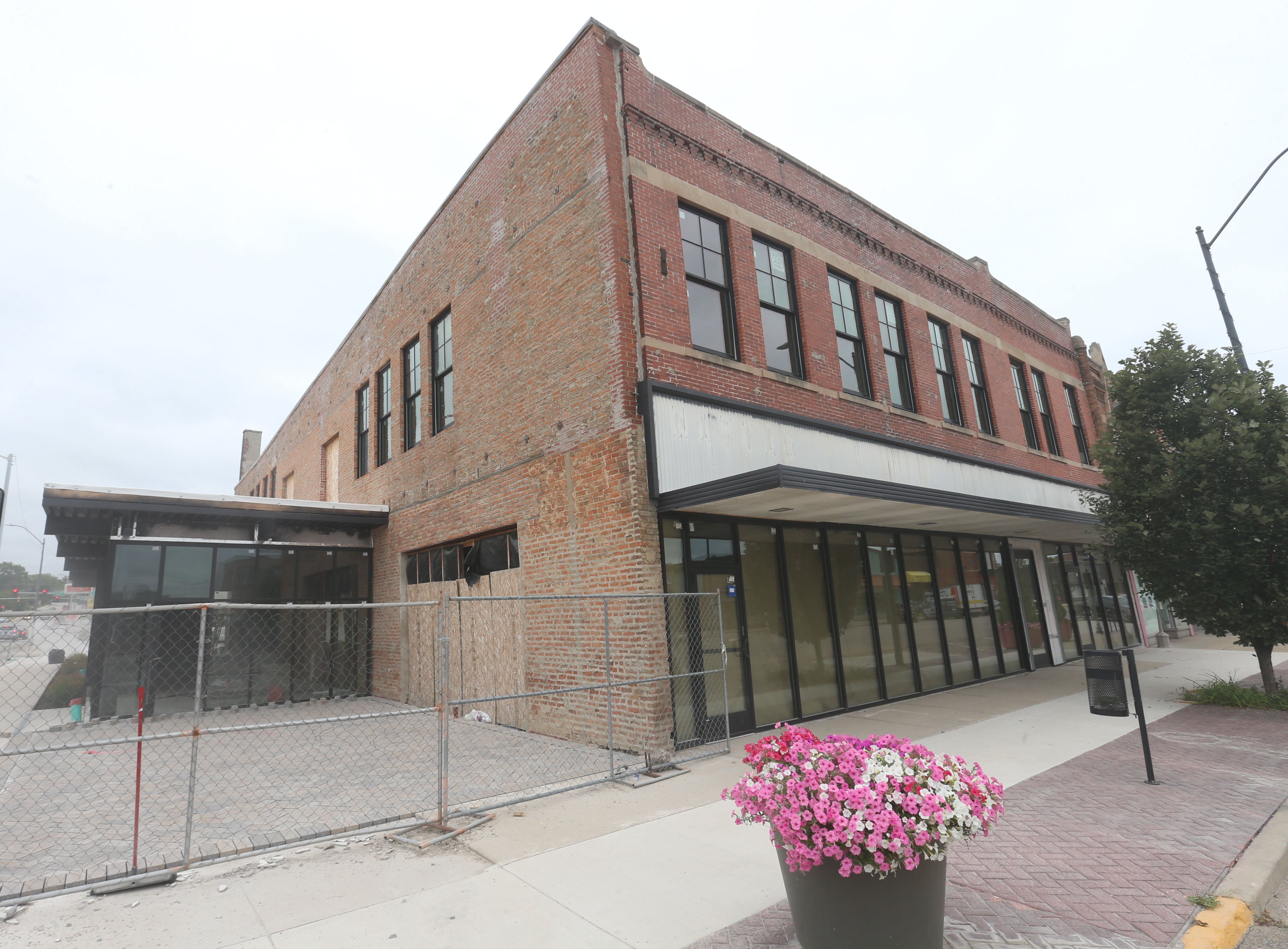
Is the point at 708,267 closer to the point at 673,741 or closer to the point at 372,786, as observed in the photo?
the point at 673,741

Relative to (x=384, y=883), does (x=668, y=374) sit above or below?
above

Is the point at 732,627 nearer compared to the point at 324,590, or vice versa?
the point at 732,627

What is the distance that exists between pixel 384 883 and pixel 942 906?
3485mm

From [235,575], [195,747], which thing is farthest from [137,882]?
[235,575]

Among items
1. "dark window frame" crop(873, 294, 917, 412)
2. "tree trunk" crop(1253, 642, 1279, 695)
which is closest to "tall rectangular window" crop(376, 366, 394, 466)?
"dark window frame" crop(873, 294, 917, 412)

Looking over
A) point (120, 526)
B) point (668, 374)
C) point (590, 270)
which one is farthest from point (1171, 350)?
point (120, 526)

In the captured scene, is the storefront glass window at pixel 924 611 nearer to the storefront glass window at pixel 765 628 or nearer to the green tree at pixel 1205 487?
the green tree at pixel 1205 487

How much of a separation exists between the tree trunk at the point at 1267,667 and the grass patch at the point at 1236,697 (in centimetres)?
7

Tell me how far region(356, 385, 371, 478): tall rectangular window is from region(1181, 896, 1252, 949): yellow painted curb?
1669cm

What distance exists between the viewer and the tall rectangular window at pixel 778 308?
11.0m

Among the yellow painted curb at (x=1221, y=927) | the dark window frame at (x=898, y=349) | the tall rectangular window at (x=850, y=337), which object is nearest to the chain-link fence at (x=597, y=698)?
the yellow painted curb at (x=1221, y=927)

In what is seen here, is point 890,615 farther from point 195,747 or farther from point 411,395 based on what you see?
point 411,395

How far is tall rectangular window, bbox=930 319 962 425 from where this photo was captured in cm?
1461

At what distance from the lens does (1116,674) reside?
660 centimetres
